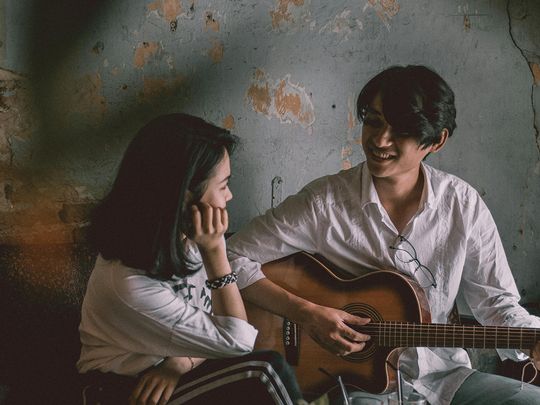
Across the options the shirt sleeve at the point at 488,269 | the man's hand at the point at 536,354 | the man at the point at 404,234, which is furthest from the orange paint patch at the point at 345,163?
the man's hand at the point at 536,354

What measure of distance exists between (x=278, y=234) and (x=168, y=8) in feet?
3.21

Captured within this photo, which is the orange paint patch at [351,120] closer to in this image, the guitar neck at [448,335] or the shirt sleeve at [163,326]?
the guitar neck at [448,335]

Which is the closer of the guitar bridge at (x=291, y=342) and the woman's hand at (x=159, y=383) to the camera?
the woman's hand at (x=159, y=383)

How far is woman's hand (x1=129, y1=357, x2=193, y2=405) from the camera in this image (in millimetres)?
1779

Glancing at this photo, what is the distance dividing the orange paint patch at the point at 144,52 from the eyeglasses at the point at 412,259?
1.17 m

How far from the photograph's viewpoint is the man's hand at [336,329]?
225 cm

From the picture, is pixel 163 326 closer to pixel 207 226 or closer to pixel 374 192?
pixel 207 226

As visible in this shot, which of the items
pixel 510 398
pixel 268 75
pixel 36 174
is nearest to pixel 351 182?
pixel 268 75

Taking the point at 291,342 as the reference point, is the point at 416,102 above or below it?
above

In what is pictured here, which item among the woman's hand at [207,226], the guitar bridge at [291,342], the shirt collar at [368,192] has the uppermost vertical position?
the shirt collar at [368,192]

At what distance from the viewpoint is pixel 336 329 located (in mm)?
2254

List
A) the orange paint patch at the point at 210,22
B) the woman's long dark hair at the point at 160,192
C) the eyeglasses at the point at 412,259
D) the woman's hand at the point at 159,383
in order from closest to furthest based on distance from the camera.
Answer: the woman's hand at the point at 159,383
the woman's long dark hair at the point at 160,192
the eyeglasses at the point at 412,259
the orange paint patch at the point at 210,22

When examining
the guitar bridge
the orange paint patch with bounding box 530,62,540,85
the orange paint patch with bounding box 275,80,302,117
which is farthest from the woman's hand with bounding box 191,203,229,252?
the orange paint patch with bounding box 530,62,540,85

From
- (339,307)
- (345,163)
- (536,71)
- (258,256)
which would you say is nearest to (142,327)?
(258,256)
